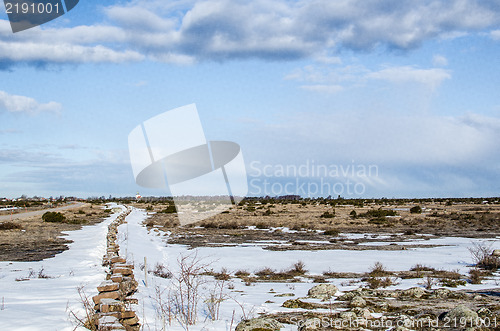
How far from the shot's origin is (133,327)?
22.3 ft

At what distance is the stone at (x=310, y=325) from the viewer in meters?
7.18

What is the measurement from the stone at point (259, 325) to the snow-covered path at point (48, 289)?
8.86 feet

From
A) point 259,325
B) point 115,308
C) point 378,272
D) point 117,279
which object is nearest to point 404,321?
point 259,325

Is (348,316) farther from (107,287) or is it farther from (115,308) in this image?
(107,287)

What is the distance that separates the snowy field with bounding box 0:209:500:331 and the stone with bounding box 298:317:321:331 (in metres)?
1.41

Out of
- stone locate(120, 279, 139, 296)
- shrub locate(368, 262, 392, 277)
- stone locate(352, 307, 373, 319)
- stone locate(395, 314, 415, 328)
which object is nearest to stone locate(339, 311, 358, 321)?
stone locate(352, 307, 373, 319)

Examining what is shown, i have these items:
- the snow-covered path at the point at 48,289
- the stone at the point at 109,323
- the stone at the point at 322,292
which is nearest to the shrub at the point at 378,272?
the stone at the point at 322,292

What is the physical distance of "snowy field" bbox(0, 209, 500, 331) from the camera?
7391mm

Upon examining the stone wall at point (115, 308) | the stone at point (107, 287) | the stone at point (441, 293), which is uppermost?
the stone at point (107, 287)

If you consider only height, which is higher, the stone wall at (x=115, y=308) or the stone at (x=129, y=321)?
the stone wall at (x=115, y=308)

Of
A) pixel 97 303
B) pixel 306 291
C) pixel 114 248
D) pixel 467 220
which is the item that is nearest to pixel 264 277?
pixel 306 291

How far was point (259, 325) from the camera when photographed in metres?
7.04

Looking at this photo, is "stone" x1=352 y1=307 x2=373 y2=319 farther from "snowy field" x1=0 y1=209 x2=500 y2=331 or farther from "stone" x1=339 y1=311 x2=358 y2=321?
"snowy field" x1=0 y1=209 x2=500 y2=331

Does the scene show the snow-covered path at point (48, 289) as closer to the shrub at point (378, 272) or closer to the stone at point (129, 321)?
the stone at point (129, 321)
